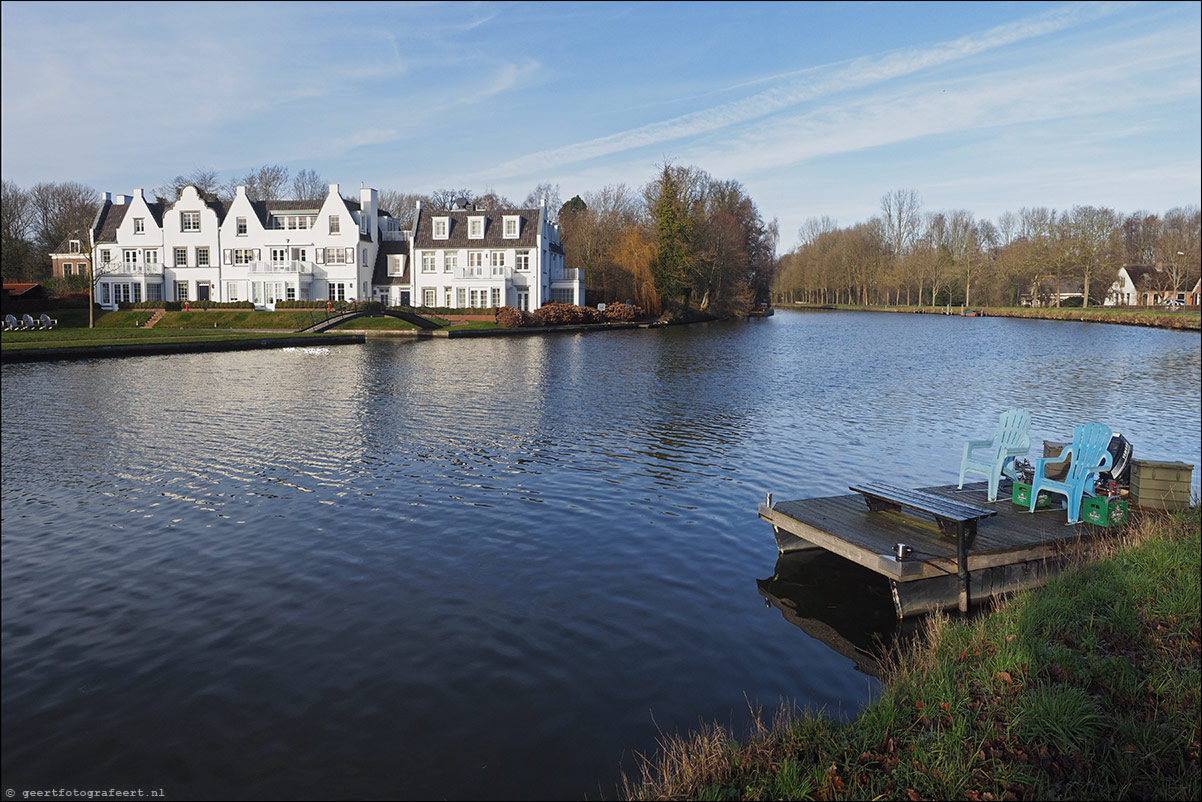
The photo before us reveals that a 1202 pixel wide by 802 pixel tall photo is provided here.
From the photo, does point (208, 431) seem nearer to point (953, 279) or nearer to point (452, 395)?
point (452, 395)

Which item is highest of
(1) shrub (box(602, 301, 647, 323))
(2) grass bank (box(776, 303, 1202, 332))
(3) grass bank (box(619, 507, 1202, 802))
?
(2) grass bank (box(776, 303, 1202, 332))

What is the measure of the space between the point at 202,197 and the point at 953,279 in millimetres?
95536

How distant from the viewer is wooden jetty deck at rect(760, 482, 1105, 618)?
340 inches

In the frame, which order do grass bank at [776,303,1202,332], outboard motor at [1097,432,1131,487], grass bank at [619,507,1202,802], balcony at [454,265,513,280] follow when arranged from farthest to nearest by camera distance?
grass bank at [776,303,1202,332]
balcony at [454,265,513,280]
outboard motor at [1097,432,1131,487]
grass bank at [619,507,1202,802]

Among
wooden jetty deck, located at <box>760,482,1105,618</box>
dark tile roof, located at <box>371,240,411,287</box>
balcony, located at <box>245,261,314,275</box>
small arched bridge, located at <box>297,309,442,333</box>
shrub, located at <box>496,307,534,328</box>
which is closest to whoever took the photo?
wooden jetty deck, located at <box>760,482,1105,618</box>

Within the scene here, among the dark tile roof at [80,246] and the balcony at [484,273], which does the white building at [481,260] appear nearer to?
the balcony at [484,273]

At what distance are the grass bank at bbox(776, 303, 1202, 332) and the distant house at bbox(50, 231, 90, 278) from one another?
333 ft

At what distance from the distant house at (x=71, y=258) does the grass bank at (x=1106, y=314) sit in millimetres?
101509

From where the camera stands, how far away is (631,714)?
6473 mm

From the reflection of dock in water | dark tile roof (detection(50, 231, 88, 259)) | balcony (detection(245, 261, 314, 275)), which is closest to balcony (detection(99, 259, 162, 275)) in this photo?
dark tile roof (detection(50, 231, 88, 259))

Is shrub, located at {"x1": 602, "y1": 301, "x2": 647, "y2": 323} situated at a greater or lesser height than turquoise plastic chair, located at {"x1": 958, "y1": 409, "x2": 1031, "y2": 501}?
greater

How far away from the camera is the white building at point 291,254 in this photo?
6656 cm

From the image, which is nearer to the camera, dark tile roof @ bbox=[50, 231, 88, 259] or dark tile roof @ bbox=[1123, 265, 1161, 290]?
dark tile roof @ bbox=[50, 231, 88, 259]

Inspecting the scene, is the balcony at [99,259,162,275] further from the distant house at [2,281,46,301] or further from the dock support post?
the dock support post
